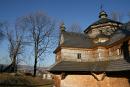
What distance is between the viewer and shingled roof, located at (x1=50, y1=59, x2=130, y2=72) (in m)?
16.7

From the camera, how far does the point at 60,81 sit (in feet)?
66.9

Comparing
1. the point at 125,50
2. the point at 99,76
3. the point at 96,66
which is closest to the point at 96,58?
the point at 96,66

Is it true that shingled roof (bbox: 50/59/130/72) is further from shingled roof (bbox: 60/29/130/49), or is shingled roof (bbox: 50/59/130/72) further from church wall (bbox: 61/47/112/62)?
shingled roof (bbox: 60/29/130/49)

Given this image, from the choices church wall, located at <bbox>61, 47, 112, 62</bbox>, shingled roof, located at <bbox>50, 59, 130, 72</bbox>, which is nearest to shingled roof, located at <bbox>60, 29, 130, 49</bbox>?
church wall, located at <bbox>61, 47, 112, 62</bbox>

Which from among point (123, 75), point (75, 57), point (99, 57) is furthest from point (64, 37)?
point (123, 75)

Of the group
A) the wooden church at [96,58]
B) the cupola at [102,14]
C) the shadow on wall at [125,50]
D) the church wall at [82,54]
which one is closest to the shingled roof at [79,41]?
the wooden church at [96,58]

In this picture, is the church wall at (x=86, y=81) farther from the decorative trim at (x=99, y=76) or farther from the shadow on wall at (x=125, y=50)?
Answer: the shadow on wall at (x=125, y=50)

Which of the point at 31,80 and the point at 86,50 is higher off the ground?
the point at 86,50

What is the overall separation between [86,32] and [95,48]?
564 centimetres

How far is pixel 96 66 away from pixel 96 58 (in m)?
2.59

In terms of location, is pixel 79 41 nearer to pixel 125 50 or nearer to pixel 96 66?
pixel 96 66

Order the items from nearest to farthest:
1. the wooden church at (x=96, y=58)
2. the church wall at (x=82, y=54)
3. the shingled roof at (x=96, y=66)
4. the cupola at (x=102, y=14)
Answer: the shingled roof at (x=96, y=66) < the wooden church at (x=96, y=58) < the church wall at (x=82, y=54) < the cupola at (x=102, y=14)

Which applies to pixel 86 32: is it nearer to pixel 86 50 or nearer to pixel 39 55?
pixel 86 50

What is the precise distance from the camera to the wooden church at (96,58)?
17.5 m
